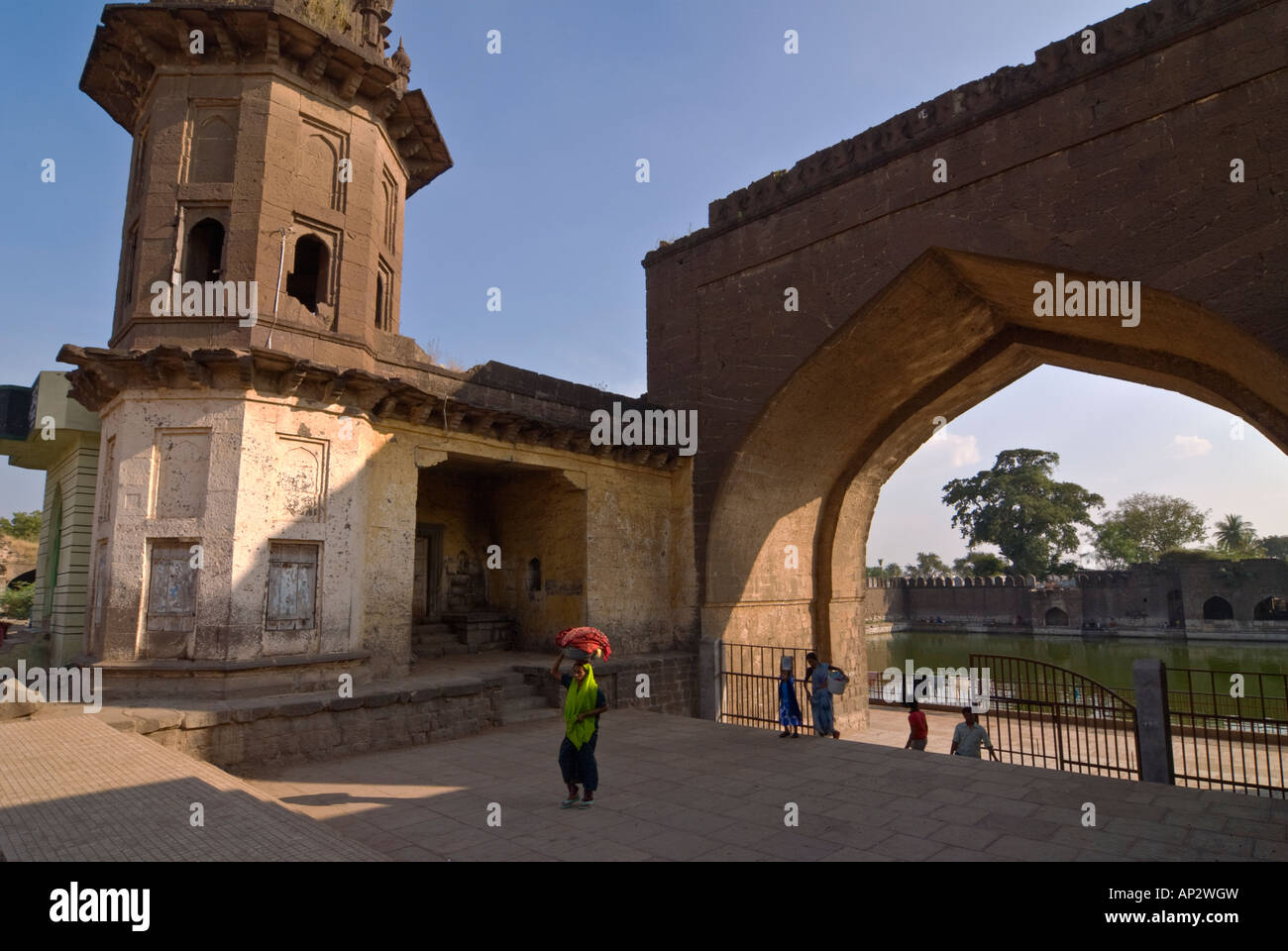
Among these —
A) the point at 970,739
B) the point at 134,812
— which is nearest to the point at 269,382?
the point at 134,812

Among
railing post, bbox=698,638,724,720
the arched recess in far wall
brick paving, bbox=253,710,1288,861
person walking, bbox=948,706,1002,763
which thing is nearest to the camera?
brick paving, bbox=253,710,1288,861

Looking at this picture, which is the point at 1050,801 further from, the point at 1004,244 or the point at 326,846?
the point at 1004,244

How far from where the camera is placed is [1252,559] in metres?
40.6

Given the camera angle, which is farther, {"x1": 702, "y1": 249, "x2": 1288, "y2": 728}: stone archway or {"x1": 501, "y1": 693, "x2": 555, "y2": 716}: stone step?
{"x1": 702, "y1": 249, "x2": 1288, "y2": 728}: stone archway

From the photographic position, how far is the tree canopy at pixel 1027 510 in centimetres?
5306

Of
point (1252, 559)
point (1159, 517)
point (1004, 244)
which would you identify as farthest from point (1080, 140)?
point (1159, 517)

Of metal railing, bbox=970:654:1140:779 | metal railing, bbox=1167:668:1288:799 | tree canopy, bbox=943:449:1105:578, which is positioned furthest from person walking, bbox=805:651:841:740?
tree canopy, bbox=943:449:1105:578

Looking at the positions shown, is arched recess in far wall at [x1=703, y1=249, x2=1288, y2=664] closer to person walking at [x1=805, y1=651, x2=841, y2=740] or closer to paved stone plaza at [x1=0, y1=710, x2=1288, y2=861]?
person walking at [x1=805, y1=651, x2=841, y2=740]

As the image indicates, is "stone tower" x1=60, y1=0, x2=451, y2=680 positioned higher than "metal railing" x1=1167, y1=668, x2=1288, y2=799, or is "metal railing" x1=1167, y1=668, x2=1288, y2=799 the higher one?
"stone tower" x1=60, y1=0, x2=451, y2=680

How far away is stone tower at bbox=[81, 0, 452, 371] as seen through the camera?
9.69 m

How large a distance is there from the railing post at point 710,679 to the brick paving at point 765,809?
13.4 feet

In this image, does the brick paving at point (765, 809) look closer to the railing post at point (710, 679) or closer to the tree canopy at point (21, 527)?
the railing post at point (710, 679)

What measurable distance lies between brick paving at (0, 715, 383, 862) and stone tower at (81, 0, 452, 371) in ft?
17.2

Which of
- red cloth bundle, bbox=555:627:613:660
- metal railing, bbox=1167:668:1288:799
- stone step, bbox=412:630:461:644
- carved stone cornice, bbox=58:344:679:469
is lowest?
metal railing, bbox=1167:668:1288:799
